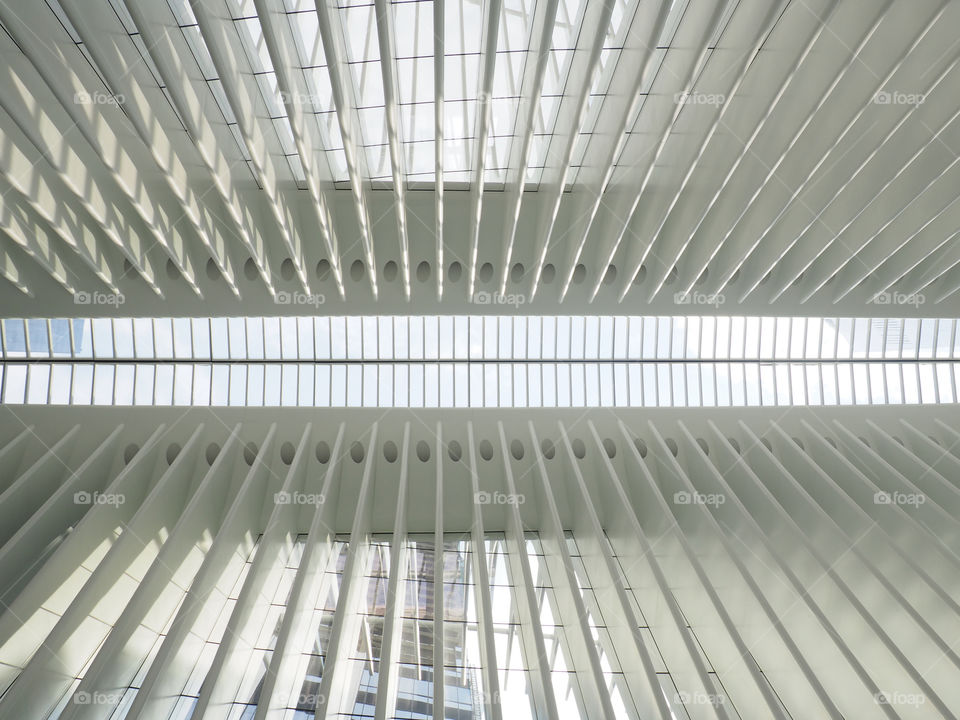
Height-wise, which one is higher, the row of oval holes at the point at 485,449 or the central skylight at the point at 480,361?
the central skylight at the point at 480,361

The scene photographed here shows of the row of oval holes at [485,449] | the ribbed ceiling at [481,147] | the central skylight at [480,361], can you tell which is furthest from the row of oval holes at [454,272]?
the row of oval holes at [485,449]

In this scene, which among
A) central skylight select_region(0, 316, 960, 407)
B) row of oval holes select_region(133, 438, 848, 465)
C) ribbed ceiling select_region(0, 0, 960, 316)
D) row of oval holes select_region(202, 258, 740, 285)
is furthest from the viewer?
central skylight select_region(0, 316, 960, 407)

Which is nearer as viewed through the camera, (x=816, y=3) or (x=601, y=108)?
(x=816, y=3)

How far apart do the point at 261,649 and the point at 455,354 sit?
651 centimetres

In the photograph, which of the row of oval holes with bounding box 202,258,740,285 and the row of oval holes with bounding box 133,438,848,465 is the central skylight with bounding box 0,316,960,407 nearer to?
the row of oval holes with bounding box 133,438,848,465

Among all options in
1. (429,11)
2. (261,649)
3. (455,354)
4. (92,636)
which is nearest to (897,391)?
(455,354)

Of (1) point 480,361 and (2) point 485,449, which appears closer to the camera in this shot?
(2) point 485,449

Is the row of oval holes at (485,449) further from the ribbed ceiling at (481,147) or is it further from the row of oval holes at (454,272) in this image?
the row of oval holes at (454,272)

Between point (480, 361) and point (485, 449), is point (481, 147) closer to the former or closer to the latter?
point (480, 361)

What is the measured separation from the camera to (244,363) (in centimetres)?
1309

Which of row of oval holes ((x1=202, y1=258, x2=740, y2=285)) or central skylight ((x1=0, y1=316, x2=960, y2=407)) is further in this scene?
central skylight ((x1=0, y1=316, x2=960, y2=407))

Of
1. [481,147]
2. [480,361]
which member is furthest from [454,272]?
[481,147]

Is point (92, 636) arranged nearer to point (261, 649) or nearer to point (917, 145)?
point (261, 649)

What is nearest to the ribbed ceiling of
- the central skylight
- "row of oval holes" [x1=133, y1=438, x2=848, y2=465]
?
the central skylight
